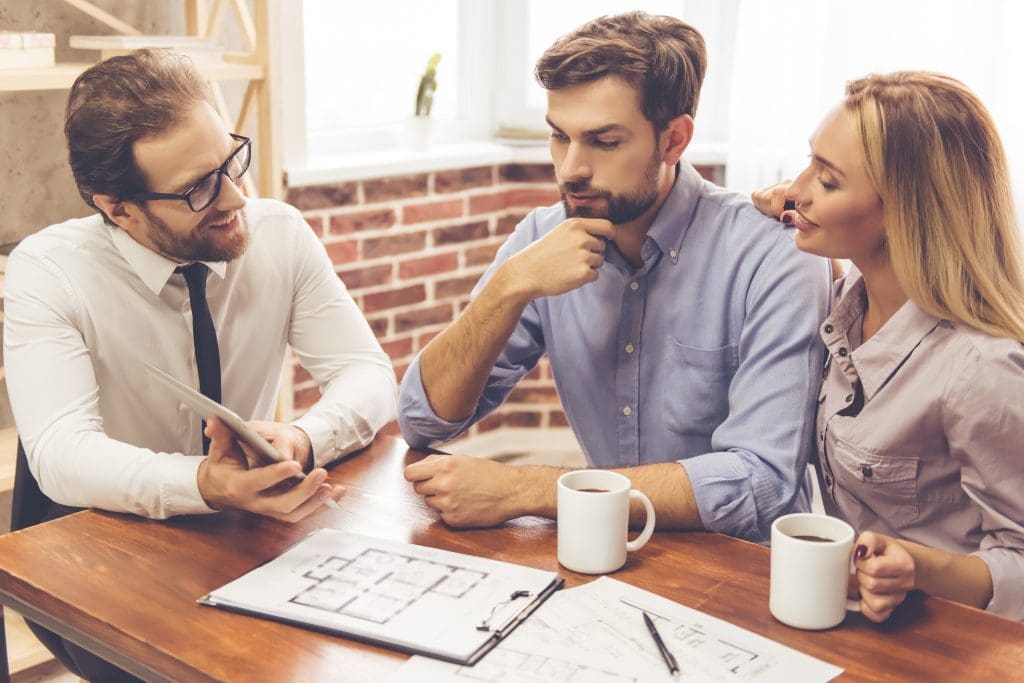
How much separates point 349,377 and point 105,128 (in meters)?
0.54

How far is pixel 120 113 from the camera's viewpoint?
171cm

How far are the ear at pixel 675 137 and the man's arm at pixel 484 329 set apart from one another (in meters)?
0.18

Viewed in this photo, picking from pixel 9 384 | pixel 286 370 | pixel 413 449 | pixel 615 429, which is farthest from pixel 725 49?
pixel 9 384

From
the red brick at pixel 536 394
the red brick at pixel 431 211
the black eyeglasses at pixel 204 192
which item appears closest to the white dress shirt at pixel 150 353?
the black eyeglasses at pixel 204 192

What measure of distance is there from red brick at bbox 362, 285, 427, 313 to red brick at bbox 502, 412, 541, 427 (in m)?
0.52

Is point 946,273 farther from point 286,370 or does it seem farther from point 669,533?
point 286,370

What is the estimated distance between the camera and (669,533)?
141 centimetres

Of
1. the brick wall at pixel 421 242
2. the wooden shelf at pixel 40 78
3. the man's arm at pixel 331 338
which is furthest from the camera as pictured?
the brick wall at pixel 421 242

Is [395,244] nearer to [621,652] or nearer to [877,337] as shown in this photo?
[877,337]

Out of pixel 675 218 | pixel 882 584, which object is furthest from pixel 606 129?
pixel 882 584

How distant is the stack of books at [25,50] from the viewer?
2.20 meters

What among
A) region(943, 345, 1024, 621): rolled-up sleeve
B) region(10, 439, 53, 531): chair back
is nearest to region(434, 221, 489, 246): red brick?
region(10, 439, 53, 531): chair back

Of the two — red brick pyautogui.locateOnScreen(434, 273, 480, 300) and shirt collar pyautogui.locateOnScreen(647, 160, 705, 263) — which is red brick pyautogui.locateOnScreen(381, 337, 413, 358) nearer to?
red brick pyautogui.locateOnScreen(434, 273, 480, 300)

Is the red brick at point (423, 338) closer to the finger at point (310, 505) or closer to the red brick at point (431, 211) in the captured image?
the red brick at point (431, 211)
